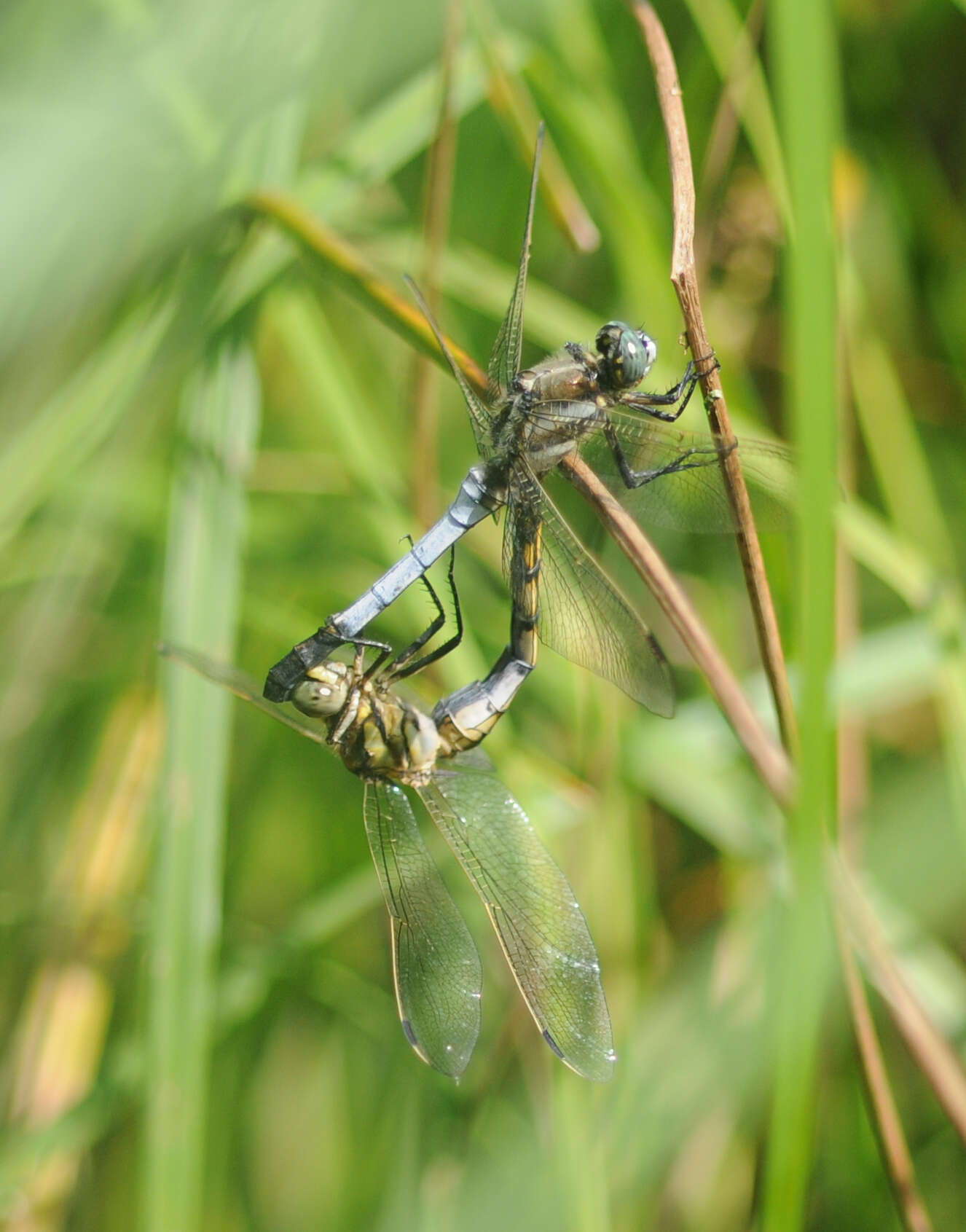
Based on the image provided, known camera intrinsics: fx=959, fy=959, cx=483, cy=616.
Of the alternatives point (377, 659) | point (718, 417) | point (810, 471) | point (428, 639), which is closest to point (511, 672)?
point (428, 639)

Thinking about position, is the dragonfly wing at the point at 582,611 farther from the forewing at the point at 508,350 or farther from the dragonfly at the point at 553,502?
the forewing at the point at 508,350

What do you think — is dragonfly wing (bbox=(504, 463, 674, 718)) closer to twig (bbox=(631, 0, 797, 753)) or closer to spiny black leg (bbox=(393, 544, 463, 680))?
spiny black leg (bbox=(393, 544, 463, 680))

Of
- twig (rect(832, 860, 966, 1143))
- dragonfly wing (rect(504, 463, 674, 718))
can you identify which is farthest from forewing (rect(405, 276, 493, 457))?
twig (rect(832, 860, 966, 1143))

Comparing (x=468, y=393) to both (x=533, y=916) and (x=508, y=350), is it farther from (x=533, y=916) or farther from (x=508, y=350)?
(x=533, y=916)

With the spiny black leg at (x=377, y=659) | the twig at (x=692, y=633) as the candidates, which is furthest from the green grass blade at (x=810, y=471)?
the spiny black leg at (x=377, y=659)

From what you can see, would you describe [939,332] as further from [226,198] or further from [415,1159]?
[415,1159]

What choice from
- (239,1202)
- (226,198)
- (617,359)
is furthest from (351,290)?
(239,1202)
